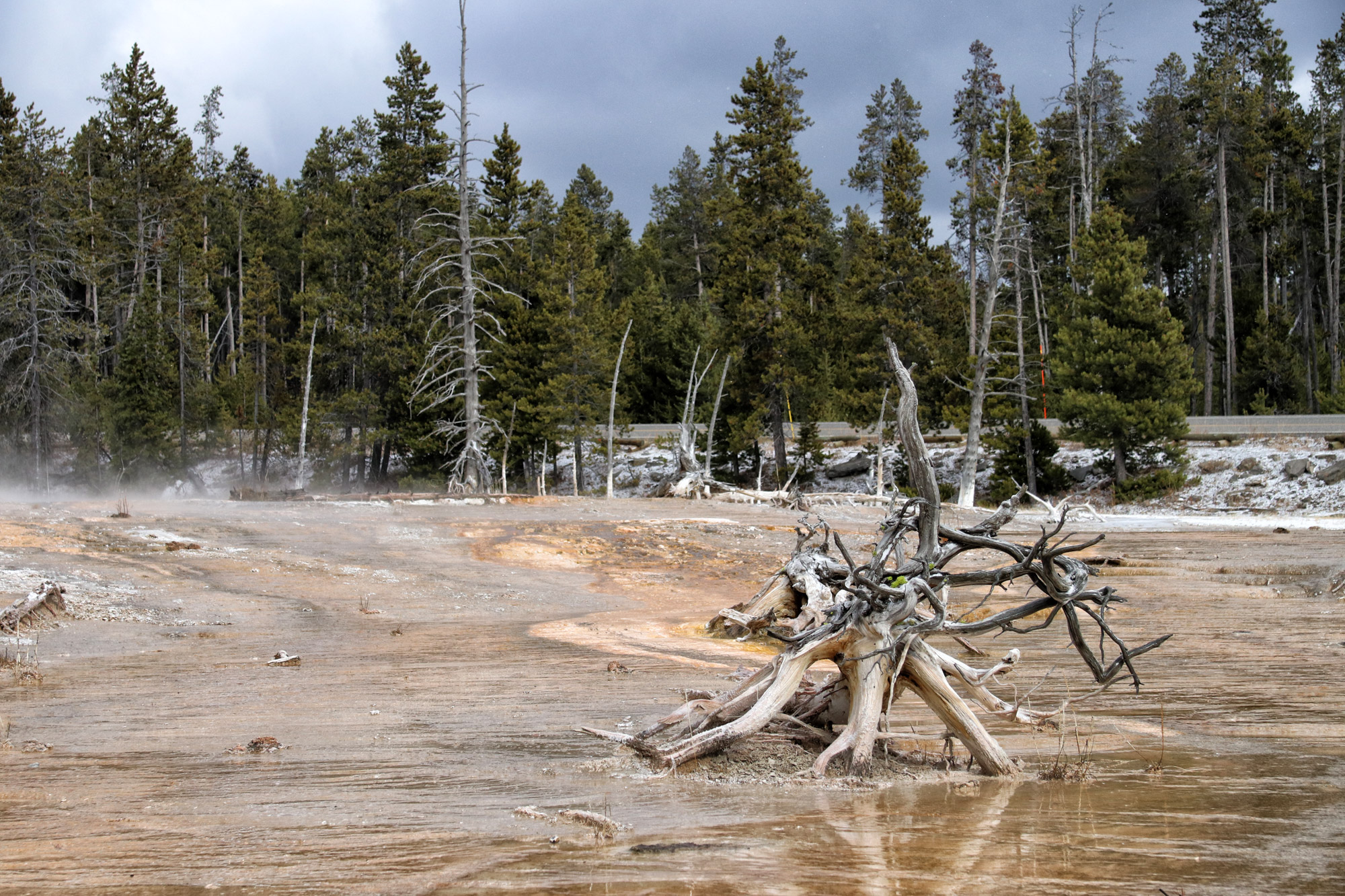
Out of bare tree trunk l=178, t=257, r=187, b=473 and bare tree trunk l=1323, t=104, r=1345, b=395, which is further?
bare tree trunk l=1323, t=104, r=1345, b=395

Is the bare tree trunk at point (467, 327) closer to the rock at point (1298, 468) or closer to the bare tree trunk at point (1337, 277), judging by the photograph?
the rock at point (1298, 468)

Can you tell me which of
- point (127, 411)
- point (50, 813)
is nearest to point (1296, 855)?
point (50, 813)

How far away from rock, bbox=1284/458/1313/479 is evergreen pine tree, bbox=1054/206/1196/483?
123 inches

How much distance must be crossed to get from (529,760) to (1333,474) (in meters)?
29.8

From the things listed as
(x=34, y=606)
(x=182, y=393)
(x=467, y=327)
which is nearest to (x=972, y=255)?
(x=467, y=327)

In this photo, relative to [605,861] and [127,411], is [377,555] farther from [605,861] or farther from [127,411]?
[127,411]

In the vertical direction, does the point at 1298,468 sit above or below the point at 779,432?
below

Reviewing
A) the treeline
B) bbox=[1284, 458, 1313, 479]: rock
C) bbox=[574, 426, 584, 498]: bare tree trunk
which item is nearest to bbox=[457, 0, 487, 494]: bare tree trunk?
the treeline

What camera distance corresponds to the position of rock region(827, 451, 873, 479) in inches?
1590

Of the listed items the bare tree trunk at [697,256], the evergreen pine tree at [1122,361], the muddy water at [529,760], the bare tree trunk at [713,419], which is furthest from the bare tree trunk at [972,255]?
the muddy water at [529,760]

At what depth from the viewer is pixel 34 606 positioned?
10367mm

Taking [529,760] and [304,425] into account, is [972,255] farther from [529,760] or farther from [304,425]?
[529,760]

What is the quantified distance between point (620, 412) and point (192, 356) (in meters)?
18.8

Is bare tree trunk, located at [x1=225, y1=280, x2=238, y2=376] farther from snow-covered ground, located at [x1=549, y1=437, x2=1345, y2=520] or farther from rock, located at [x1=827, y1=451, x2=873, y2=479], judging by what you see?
rock, located at [x1=827, y1=451, x2=873, y2=479]
